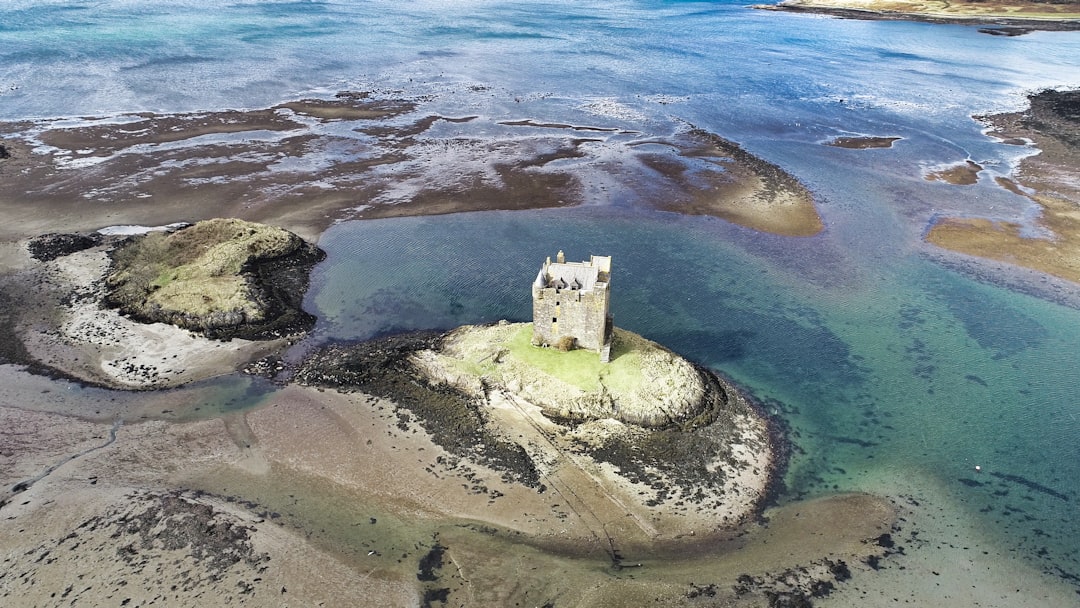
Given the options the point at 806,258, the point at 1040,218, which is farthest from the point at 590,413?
the point at 1040,218

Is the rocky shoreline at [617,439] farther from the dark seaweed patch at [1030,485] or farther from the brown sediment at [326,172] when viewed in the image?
the brown sediment at [326,172]

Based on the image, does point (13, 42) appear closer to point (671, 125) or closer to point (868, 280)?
point (671, 125)

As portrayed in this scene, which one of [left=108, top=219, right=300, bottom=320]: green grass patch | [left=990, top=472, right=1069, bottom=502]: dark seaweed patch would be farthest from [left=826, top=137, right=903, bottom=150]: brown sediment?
[left=108, top=219, right=300, bottom=320]: green grass patch

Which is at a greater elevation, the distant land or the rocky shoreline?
the distant land

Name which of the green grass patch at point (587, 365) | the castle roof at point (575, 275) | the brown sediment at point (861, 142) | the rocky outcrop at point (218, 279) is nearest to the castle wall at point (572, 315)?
the castle roof at point (575, 275)

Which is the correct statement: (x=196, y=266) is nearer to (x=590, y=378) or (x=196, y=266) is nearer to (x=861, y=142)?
(x=590, y=378)

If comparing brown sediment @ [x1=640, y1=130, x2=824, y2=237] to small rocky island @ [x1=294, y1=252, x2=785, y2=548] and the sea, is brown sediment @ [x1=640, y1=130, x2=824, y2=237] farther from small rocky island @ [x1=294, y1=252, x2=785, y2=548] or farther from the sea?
small rocky island @ [x1=294, y1=252, x2=785, y2=548]
